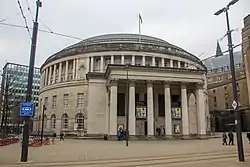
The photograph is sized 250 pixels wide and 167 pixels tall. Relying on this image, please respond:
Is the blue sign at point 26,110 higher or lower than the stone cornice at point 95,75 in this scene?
lower

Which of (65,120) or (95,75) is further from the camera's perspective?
(65,120)

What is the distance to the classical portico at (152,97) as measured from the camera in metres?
46.4

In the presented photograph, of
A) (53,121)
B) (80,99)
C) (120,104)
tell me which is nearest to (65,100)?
(80,99)

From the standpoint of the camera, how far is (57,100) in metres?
65.6

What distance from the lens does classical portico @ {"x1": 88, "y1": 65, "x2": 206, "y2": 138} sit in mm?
46406

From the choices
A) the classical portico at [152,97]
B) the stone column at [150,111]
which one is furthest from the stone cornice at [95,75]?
the stone column at [150,111]

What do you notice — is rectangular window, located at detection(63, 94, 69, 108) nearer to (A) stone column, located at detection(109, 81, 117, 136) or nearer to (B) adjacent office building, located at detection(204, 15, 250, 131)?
(A) stone column, located at detection(109, 81, 117, 136)

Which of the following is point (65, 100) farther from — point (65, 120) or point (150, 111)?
point (150, 111)

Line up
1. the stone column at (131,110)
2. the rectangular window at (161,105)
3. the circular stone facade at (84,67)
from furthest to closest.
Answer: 1. the circular stone facade at (84,67)
2. the rectangular window at (161,105)
3. the stone column at (131,110)

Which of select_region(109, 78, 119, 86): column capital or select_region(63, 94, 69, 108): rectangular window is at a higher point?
select_region(109, 78, 119, 86): column capital

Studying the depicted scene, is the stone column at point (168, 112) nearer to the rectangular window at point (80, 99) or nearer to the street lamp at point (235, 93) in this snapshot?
the rectangular window at point (80, 99)

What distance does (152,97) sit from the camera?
159 ft

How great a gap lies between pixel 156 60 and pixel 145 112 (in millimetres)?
20061

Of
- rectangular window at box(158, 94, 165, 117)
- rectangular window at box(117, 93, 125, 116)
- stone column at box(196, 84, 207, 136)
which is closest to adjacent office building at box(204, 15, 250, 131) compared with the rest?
stone column at box(196, 84, 207, 136)
